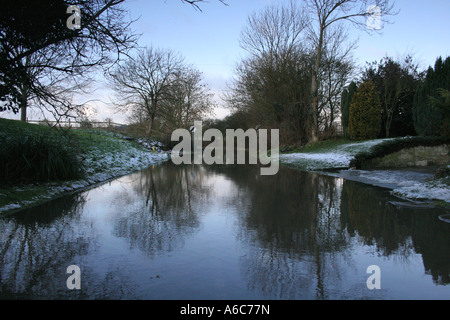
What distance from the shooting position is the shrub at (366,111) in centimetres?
2238

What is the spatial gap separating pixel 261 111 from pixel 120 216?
85.5ft

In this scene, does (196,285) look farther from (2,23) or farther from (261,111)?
(261,111)

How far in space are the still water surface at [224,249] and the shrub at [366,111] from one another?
15.8 m

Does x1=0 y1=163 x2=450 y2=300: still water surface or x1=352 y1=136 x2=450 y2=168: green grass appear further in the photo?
x1=352 y1=136 x2=450 y2=168: green grass

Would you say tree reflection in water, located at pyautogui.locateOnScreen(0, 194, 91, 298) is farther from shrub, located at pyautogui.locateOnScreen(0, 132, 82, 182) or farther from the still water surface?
shrub, located at pyautogui.locateOnScreen(0, 132, 82, 182)

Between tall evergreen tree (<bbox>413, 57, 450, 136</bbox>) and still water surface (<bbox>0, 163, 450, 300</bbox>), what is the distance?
1301cm

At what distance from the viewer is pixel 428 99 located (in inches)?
727

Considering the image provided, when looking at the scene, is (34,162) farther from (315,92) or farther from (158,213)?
(315,92)

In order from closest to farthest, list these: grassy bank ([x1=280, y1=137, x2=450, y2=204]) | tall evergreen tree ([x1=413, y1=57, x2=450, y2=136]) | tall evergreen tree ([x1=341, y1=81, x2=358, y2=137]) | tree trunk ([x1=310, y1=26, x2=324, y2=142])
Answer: grassy bank ([x1=280, y1=137, x2=450, y2=204])
tall evergreen tree ([x1=413, y1=57, x2=450, y2=136])
tall evergreen tree ([x1=341, y1=81, x2=358, y2=137])
tree trunk ([x1=310, y1=26, x2=324, y2=142])

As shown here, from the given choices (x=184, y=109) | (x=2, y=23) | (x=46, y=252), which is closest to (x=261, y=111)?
(x=184, y=109)

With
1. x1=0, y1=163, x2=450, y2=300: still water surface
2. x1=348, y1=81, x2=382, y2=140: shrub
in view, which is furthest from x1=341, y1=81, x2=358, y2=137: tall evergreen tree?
x1=0, y1=163, x2=450, y2=300: still water surface

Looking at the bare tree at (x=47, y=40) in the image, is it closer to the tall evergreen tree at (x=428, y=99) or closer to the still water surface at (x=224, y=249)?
the still water surface at (x=224, y=249)

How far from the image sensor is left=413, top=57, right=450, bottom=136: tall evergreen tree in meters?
18.3

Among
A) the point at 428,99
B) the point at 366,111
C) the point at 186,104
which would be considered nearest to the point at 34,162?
the point at 428,99
